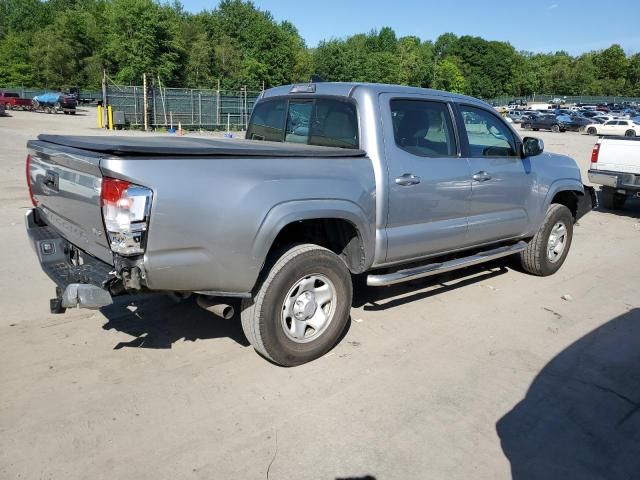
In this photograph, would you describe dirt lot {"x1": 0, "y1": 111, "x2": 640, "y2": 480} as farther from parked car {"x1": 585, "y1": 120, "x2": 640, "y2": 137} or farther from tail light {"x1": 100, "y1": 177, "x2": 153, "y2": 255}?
parked car {"x1": 585, "y1": 120, "x2": 640, "y2": 137}

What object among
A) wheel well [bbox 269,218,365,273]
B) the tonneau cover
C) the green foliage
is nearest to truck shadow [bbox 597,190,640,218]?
wheel well [bbox 269,218,365,273]

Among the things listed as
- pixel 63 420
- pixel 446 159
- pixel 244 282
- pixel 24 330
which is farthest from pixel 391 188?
pixel 24 330

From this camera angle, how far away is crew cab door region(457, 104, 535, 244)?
5020 mm

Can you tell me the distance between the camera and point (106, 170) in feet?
9.65

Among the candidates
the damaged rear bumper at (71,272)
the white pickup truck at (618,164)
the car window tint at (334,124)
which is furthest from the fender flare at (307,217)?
the white pickup truck at (618,164)

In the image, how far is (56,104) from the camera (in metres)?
47.6

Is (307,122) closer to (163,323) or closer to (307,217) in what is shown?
(307,217)

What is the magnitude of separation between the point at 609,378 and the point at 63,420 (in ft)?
12.1

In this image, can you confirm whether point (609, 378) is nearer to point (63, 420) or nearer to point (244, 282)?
point (244, 282)

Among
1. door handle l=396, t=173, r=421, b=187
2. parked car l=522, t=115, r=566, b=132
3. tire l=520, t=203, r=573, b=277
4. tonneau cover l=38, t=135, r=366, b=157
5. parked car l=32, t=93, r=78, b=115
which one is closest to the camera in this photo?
tonneau cover l=38, t=135, r=366, b=157

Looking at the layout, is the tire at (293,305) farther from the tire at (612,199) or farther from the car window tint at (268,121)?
the tire at (612,199)

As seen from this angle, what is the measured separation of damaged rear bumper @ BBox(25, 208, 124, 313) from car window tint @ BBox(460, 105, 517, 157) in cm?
340

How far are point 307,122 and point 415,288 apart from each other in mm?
2119

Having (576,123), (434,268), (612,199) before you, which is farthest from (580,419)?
(576,123)
